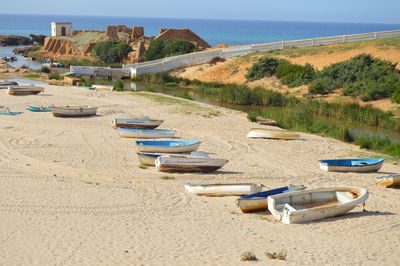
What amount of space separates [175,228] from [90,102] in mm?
20308

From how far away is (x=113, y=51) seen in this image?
62.9 metres

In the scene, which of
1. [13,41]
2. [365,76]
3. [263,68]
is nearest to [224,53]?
[263,68]

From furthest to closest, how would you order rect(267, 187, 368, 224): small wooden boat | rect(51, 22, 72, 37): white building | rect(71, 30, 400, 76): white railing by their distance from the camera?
1. rect(51, 22, 72, 37): white building
2. rect(71, 30, 400, 76): white railing
3. rect(267, 187, 368, 224): small wooden boat

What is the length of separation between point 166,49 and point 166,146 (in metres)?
40.0

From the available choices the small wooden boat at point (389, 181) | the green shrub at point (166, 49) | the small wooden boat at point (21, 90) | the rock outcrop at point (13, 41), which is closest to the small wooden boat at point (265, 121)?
the small wooden boat at point (389, 181)

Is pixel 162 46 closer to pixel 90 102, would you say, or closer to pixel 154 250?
pixel 90 102

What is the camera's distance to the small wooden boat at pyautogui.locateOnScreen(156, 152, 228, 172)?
16.6 m

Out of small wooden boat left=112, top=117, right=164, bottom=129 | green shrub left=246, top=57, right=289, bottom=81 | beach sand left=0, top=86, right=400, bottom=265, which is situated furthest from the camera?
green shrub left=246, top=57, right=289, bottom=81

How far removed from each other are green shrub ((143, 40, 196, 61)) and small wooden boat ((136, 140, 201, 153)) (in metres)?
38.6

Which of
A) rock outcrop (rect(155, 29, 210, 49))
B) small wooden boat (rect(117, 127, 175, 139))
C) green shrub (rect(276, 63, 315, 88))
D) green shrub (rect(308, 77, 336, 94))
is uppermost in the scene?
rock outcrop (rect(155, 29, 210, 49))

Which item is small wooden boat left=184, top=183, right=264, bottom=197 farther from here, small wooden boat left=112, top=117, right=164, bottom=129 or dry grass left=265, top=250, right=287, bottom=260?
small wooden boat left=112, top=117, right=164, bottom=129

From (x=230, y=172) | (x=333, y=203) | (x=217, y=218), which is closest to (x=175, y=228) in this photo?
(x=217, y=218)

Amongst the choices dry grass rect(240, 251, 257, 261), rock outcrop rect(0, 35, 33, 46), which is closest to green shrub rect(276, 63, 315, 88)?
dry grass rect(240, 251, 257, 261)

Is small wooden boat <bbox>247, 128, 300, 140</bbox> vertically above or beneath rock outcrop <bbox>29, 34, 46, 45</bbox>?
beneath
